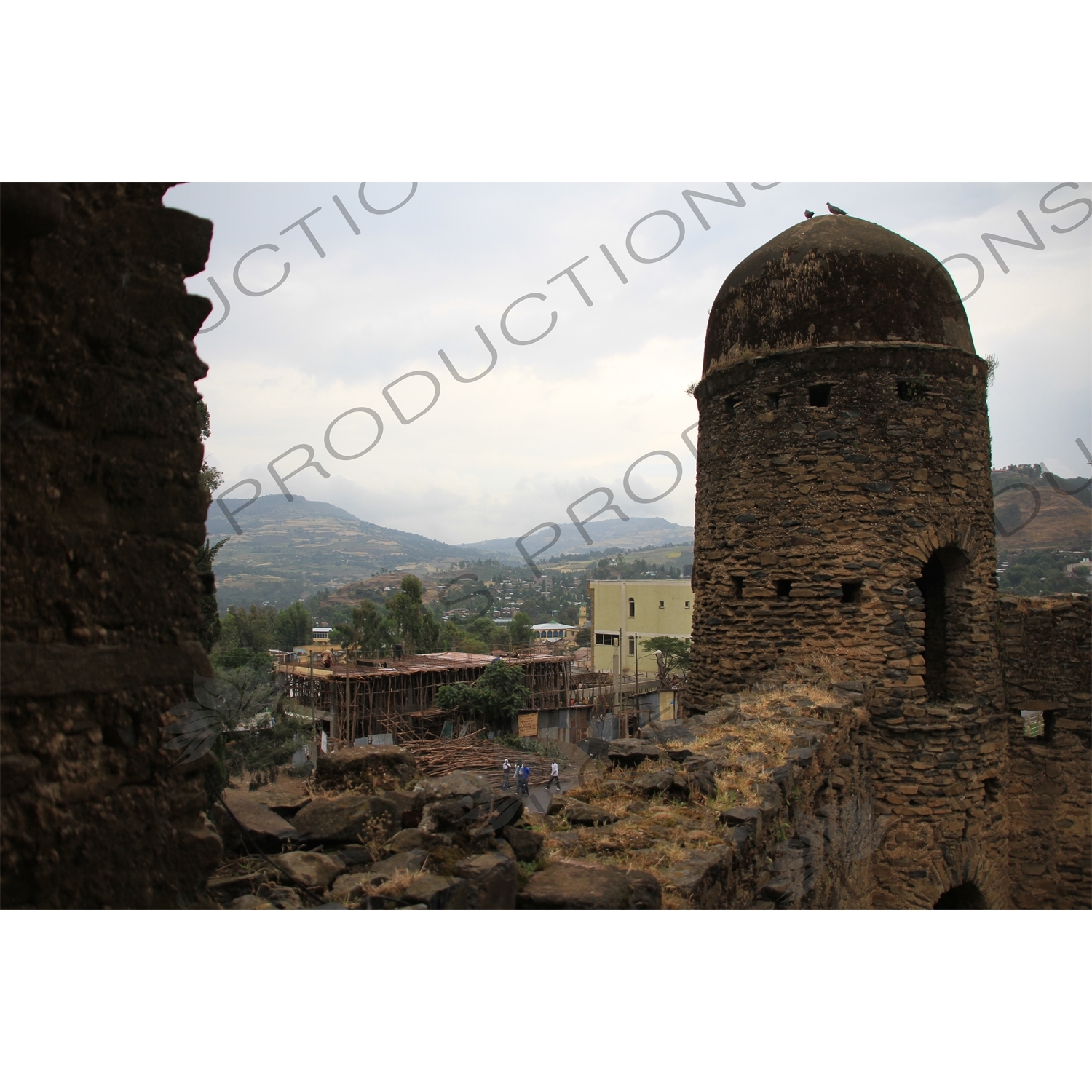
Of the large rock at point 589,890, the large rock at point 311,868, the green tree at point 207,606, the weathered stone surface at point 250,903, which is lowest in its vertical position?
the large rock at point 589,890

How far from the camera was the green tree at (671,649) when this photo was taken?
32.6 metres

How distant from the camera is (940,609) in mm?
9227

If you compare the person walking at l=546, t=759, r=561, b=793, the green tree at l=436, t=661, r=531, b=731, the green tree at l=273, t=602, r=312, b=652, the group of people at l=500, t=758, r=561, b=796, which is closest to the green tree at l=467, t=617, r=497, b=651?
the green tree at l=273, t=602, r=312, b=652

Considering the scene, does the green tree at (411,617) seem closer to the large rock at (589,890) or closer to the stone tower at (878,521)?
the stone tower at (878,521)

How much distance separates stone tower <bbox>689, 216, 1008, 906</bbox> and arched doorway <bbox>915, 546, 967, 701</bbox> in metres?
0.03

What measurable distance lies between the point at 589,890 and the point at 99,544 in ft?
7.95

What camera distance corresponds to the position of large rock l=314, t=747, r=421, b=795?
457cm

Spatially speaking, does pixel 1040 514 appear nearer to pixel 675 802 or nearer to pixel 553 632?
pixel 675 802

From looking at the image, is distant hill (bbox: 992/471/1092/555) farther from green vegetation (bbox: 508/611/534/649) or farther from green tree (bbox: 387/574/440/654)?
green vegetation (bbox: 508/611/534/649)

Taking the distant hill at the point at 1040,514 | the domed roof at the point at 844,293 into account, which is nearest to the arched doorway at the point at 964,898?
the distant hill at the point at 1040,514

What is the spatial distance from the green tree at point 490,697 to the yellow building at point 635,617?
8981 millimetres

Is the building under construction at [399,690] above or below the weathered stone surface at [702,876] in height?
below

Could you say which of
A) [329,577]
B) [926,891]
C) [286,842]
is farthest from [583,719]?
[329,577]

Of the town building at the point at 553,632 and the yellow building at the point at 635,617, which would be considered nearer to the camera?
the yellow building at the point at 635,617
